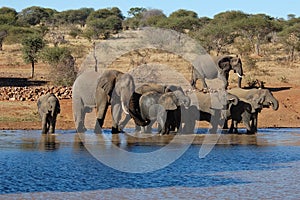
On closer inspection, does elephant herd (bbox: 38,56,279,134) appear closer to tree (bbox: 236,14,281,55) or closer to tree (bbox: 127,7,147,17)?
tree (bbox: 236,14,281,55)

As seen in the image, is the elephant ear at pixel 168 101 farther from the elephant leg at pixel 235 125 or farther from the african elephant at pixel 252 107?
the elephant leg at pixel 235 125

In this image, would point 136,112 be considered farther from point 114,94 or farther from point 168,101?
point 168,101

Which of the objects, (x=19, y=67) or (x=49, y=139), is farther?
(x=19, y=67)

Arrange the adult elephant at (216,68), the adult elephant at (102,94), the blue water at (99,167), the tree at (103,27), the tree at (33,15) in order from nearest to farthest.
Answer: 1. the blue water at (99,167)
2. the adult elephant at (102,94)
3. the adult elephant at (216,68)
4. the tree at (103,27)
5. the tree at (33,15)

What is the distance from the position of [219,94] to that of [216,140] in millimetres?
2389

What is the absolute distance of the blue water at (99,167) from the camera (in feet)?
36.2

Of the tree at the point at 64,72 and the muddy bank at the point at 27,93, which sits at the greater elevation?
the tree at the point at 64,72

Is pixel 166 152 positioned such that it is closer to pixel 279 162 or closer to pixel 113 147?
pixel 113 147

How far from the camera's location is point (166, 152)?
15.0 m

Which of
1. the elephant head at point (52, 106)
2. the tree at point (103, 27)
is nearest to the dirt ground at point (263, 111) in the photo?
the elephant head at point (52, 106)

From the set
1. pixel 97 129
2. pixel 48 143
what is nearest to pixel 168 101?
pixel 97 129

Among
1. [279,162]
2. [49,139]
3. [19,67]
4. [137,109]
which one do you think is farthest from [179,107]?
[19,67]

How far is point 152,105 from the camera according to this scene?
62.4ft

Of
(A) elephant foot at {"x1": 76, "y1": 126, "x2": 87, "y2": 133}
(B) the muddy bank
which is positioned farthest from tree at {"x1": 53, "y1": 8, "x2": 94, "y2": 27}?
(A) elephant foot at {"x1": 76, "y1": 126, "x2": 87, "y2": 133}
